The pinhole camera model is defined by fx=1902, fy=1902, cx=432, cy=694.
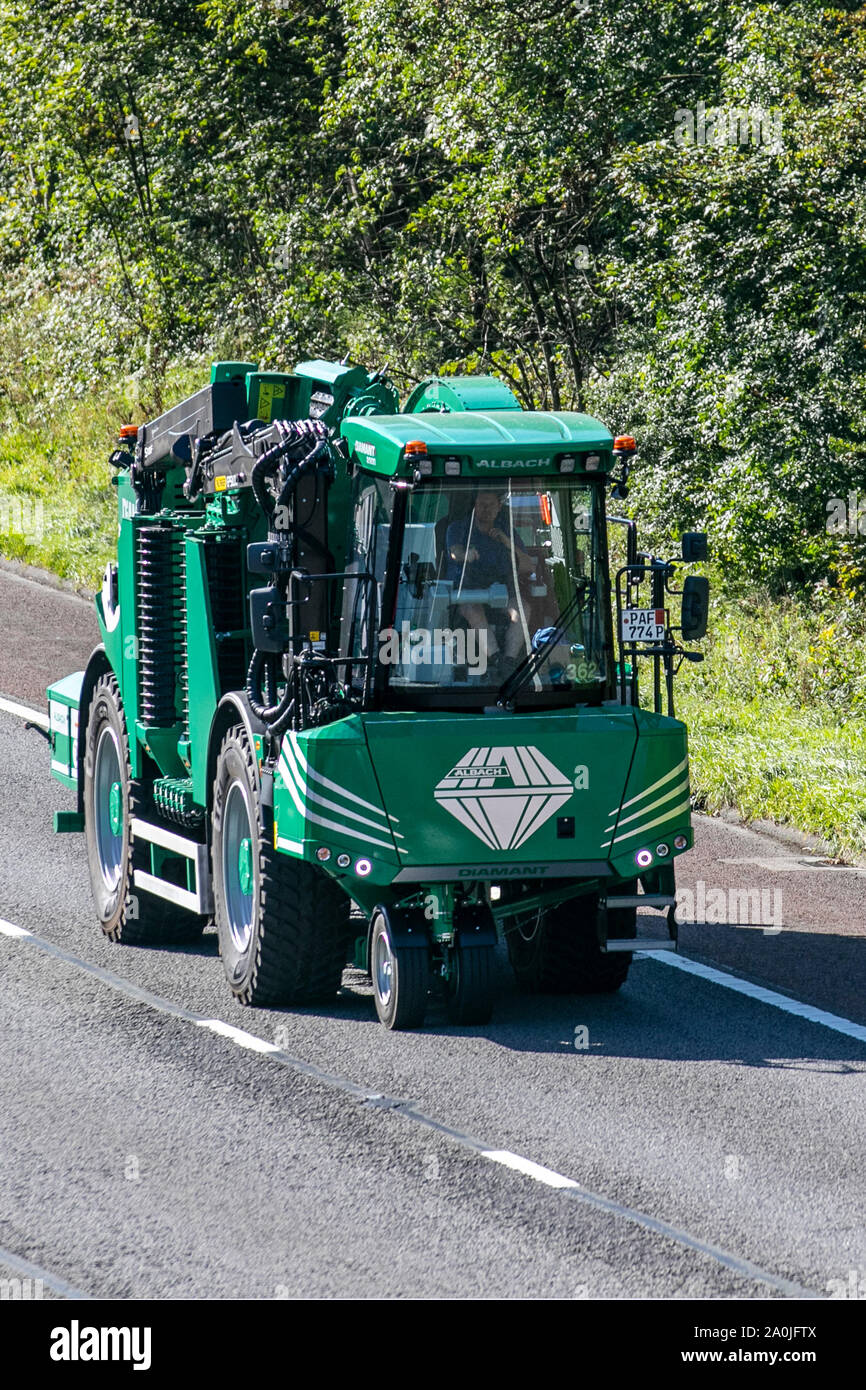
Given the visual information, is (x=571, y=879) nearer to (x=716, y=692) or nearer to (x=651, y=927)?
(x=651, y=927)

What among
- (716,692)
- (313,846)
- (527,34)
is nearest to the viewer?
A: (313,846)

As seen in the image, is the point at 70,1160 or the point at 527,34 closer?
the point at 70,1160

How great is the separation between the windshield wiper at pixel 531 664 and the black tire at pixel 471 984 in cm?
130

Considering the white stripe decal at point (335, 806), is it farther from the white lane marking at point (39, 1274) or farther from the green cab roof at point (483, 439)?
the white lane marking at point (39, 1274)

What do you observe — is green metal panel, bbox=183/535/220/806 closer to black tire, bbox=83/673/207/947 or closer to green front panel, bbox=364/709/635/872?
black tire, bbox=83/673/207/947

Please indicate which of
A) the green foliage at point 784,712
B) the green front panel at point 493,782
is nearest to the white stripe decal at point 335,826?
the green front panel at point 493,782

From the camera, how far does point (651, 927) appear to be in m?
12.2

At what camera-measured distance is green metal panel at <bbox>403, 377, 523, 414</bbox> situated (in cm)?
1066

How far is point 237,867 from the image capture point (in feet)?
35.8

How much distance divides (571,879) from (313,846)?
4.83 feet

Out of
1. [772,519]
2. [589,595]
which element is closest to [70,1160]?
[589,595]

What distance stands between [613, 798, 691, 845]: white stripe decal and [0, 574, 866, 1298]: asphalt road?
1.08 m

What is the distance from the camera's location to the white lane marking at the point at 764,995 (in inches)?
406

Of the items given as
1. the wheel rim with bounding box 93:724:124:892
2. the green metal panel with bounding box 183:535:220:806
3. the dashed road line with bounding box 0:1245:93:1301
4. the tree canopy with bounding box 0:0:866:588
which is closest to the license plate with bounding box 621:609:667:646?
the green metal panel with bounding box 183:535:220:806
